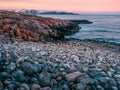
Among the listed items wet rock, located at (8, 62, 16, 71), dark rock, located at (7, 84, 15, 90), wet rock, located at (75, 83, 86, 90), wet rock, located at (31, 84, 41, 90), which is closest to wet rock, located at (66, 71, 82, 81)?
wet rock, located at (75, 83, 86, 90)

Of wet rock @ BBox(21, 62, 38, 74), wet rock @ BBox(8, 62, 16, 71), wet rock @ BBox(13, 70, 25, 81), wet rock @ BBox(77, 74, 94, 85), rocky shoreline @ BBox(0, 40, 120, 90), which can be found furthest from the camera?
wet rock @ BBox(8, 62, 16, 71)

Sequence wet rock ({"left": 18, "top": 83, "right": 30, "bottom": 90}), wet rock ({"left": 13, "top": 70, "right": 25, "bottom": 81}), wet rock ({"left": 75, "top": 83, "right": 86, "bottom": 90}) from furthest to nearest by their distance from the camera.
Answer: wet rock ({"left": 13, "top": 70, "right": 25, "bottom": 81}) → wet rock ({"left": 75, "top": 83, "right": 86, "bottom": 90}) → wet rock ({"left": 18, "top": 83, "right": 30, "bottom": 90})

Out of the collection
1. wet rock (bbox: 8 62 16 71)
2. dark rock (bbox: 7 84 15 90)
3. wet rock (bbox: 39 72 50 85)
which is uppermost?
wet rock (bbox: 8 62 16 71)

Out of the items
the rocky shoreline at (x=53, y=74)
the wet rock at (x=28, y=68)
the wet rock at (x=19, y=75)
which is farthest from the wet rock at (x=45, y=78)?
the wet rock at (x=19, y=75)

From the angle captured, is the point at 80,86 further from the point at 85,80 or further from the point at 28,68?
the point at 28,68

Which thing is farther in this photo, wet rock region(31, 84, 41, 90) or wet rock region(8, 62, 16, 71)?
wet rock region(8, 62, 16, 71)

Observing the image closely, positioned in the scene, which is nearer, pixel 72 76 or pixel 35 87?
pixel 35 87

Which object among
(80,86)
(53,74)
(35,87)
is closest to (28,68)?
(53,74)

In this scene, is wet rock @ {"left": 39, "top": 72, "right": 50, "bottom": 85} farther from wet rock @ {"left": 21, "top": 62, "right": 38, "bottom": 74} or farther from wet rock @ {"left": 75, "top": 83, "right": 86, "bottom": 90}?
wet rock @ {"left": 75, "top": 83, "right": 86, "bottom": 90}

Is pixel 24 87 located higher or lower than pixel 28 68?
lower

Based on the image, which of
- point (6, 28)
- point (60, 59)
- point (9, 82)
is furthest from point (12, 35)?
point (9, 82)

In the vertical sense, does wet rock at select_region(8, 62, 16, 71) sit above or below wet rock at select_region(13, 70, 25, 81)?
above

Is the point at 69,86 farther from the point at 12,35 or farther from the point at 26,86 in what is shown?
the point at 12,35

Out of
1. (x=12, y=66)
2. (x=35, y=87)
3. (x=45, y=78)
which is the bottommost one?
(x=35, y=87)
